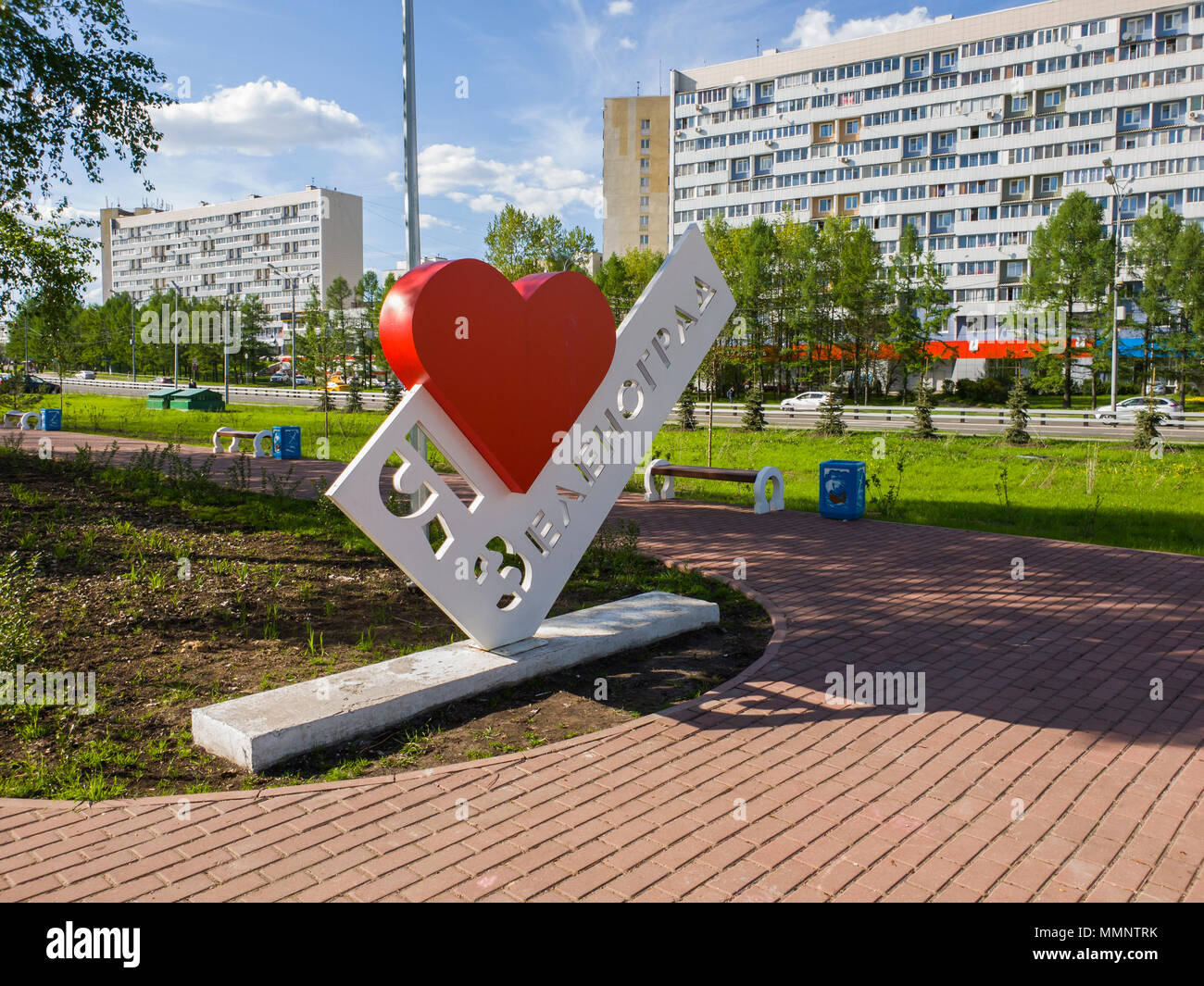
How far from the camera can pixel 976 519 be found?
42.1 ft

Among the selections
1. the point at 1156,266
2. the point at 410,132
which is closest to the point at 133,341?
the point at 410,132

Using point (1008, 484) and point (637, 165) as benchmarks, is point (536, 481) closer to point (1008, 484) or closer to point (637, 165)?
point (1008, 484)

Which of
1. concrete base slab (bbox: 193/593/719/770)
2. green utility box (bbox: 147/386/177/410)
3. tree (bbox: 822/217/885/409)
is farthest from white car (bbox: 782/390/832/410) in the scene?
concrete base slab (bbox: 193/593/719/770)

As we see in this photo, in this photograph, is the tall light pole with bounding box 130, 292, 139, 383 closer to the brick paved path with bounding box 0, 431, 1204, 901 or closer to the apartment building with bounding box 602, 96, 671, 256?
the apartment building with bounding box 602, 96, 671, 256

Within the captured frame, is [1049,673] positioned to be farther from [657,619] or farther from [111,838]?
[111,838]

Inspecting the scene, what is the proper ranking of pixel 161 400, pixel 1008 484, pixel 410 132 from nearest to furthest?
pixel 410 132 < pixel 1008 484 < pixel 161 400

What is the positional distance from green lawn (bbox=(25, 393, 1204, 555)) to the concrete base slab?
24.2ft

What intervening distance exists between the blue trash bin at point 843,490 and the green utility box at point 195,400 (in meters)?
33.2

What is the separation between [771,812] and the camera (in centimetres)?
416

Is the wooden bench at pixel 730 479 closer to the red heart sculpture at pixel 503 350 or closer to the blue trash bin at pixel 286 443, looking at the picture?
the red heart sculpture at pixel 503 350

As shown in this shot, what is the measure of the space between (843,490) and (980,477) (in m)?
6.31

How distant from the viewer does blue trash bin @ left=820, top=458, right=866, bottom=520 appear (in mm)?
12453

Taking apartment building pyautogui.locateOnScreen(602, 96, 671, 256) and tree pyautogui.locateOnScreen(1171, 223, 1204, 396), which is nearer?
tree pyautogui.locateOnScreen(1171, 223, 1204, 396)

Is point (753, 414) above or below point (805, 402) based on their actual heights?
below
